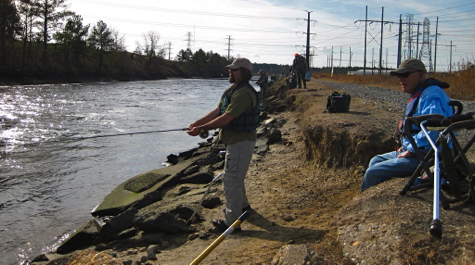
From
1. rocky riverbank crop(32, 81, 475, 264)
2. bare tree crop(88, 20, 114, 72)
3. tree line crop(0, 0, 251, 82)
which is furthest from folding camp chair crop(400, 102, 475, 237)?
bare tree crop(88, 20, 114, 72)

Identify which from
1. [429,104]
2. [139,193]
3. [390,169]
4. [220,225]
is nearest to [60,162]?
[139,193]

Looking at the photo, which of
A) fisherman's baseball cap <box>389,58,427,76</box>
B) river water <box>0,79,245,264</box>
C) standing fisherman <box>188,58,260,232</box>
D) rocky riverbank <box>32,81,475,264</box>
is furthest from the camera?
river water <box>0,79,245,264</box>

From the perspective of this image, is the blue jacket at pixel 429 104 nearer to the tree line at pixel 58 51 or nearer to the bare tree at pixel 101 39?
the tree line at pixel 58 51

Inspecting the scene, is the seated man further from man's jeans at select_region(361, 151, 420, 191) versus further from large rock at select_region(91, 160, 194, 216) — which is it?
large rock at select_region(91, 160, 194, 216)

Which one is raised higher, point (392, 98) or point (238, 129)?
point (392, 98)

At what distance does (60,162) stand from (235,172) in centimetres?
835

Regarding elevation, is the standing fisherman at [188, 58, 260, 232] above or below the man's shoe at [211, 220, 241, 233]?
above

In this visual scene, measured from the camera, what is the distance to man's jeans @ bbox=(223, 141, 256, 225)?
4.79 m

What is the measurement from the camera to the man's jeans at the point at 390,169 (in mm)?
4059

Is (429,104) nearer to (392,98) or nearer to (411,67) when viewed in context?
(411,67)

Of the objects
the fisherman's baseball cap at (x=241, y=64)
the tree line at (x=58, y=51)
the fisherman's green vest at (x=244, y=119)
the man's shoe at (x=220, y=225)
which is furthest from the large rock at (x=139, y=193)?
the tree line at (x=58, y=51)

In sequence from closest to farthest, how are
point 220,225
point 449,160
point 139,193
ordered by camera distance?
point 449,160, point 220,225, point 139,193

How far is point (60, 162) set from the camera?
11562 millimetres

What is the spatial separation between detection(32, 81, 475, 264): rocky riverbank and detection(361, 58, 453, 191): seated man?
16cm
